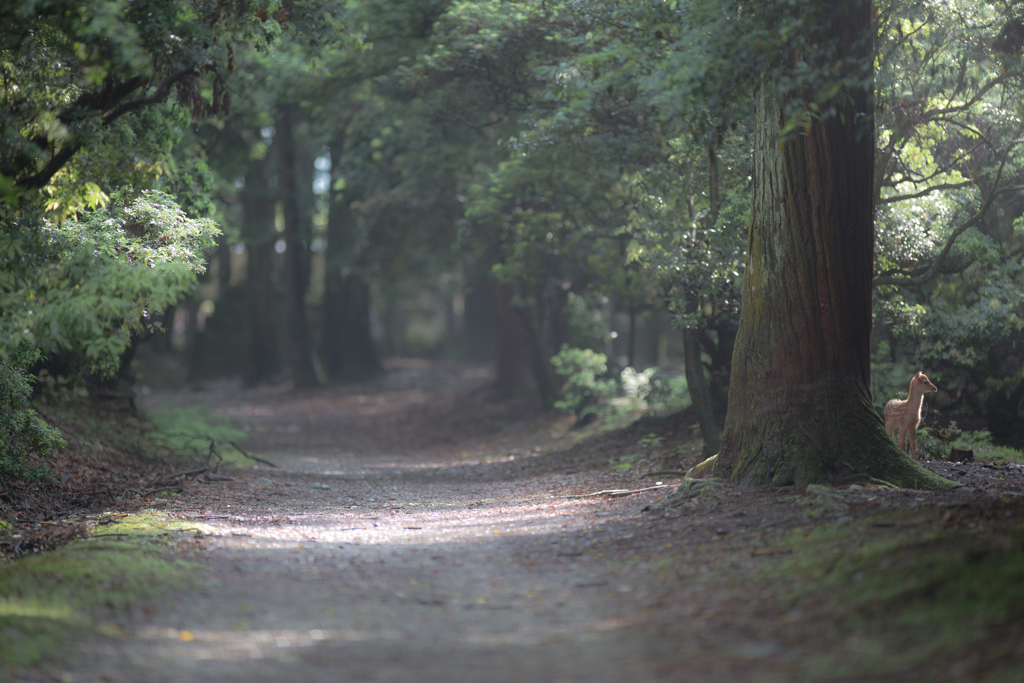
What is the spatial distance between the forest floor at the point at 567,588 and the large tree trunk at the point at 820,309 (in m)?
0.54

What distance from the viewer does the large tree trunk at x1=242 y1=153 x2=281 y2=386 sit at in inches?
1129

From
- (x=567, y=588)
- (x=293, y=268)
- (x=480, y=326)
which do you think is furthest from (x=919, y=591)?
(x=480, y=326)

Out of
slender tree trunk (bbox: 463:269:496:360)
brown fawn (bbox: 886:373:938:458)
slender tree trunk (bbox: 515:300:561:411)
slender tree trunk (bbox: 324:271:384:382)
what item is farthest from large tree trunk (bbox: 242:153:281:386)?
brown fawn (bbox: 886:373:938:458)

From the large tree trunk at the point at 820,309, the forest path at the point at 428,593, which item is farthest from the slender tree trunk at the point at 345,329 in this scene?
the large tree trunk at the point at 820,309

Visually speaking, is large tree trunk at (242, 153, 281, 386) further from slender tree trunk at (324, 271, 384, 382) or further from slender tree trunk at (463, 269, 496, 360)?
slender tree trunk at (463, 269, 496, 360)

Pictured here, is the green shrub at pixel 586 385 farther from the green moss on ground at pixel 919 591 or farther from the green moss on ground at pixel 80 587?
the green moss on ground at pixel 919 591

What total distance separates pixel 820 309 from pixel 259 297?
79.0 ft

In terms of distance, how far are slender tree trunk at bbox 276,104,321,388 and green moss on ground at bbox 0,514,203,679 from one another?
2030 centimetres

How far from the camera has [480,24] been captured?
13.1 meters

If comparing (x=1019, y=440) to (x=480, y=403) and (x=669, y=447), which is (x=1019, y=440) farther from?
(x=480, y=403)

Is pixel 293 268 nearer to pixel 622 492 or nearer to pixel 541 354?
pixel 541 354

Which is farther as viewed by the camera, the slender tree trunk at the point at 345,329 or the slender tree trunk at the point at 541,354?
the slender tree trunk at the point at 345,329

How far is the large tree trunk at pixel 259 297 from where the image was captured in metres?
28.7

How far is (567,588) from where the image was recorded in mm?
5750
